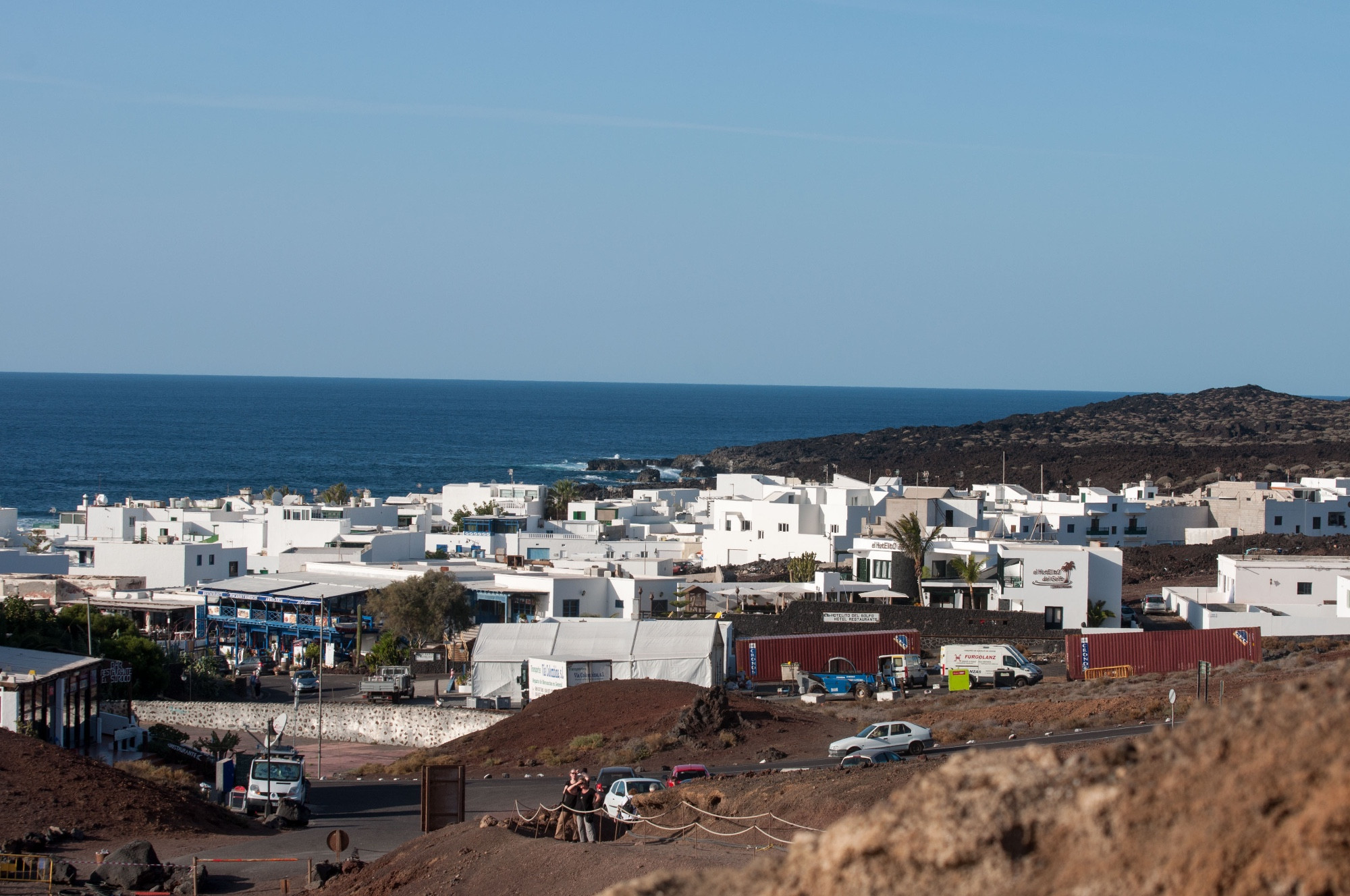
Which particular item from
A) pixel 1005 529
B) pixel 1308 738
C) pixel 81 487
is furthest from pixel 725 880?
pixel 81 487

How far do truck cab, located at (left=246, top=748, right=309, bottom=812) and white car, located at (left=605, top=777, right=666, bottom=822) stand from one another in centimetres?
583

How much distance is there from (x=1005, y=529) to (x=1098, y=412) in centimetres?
13129

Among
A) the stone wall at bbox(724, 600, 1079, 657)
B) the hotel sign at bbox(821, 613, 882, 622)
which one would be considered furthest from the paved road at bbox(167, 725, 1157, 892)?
the hotel sign at bbox(821, 613, 882, 622)

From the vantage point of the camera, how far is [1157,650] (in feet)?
112

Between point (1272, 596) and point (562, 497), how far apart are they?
45.9 metres

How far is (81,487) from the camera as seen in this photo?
4729 inches

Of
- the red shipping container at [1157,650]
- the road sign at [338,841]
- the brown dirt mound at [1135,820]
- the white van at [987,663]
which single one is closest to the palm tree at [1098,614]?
the red shipping container at [1157,650]

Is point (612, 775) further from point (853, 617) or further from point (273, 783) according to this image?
point (853, 617)

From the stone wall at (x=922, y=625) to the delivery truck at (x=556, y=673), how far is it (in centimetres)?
643

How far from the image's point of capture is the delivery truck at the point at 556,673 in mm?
32344

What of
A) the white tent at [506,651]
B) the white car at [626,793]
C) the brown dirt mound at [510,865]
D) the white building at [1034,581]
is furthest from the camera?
the white building at [1034,581]

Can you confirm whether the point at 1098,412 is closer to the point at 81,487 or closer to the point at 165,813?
the point at 81,487

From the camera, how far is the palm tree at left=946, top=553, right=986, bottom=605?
141 feet

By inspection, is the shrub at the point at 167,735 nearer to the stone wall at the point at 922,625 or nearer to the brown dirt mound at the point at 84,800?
the brown dirt mound at the point at 84,800
